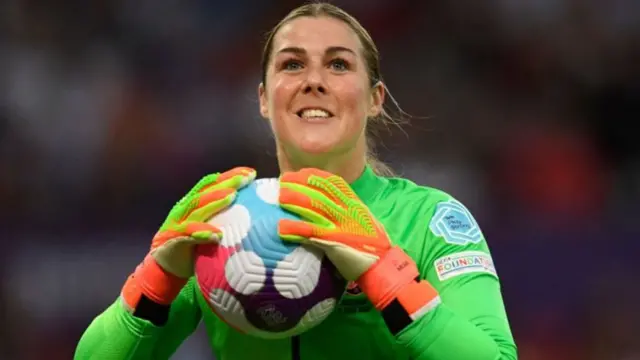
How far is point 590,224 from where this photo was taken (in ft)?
15.5

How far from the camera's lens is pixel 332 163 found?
2.46 metres

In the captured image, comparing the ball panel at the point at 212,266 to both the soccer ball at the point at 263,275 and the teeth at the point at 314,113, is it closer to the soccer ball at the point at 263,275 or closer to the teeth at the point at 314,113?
the soccer ball at the point at 263,275

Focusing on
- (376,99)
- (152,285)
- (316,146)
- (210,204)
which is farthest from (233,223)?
(376,99)

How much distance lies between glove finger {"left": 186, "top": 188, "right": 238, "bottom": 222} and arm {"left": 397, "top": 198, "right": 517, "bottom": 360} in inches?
18.0

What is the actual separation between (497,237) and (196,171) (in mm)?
1520

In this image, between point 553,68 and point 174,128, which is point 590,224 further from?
point 174,128

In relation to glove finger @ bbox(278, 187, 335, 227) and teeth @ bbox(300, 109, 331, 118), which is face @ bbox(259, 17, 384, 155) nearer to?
teeth @ bbox(300, 109, 331, 118)

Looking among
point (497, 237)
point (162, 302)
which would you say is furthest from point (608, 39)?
point (162, 302)

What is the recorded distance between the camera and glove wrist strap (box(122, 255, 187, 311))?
216 centimetres

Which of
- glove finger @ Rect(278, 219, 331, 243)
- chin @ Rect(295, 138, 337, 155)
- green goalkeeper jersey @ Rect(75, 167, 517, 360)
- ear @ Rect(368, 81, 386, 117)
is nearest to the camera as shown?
glove finger @ Rect(278, 219, 331, 243)

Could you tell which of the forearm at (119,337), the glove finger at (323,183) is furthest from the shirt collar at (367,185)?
the forearm at (119,337)

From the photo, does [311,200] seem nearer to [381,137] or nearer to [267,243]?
[267,243]

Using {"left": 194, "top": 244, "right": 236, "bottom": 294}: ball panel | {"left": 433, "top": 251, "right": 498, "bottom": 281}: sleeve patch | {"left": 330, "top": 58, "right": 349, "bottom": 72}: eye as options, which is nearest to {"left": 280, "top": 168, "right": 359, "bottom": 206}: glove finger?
{"left": 194, "top": 244, "right": 236, "bottom": 294}: ball panel

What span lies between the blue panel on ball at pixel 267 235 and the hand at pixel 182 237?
0.22 feet
